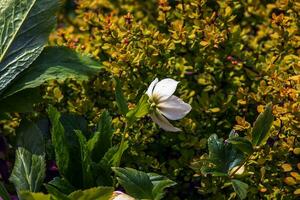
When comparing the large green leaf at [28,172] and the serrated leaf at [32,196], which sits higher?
the serrated leaf at [32,196]

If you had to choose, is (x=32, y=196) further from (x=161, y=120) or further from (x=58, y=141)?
(x=161, y=120)

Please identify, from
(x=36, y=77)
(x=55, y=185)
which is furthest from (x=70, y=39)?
(x=55, y=185)

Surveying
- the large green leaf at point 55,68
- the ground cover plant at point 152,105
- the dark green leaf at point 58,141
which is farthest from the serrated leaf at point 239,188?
the large green leaf at point 55,68

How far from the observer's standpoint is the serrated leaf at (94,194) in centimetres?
161

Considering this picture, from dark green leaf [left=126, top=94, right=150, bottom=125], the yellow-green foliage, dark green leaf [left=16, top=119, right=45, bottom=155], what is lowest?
the yellow-green foliage

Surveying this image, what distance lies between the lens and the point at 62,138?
188 centimetres

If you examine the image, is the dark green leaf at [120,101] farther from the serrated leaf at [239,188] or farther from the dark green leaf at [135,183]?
the serrated leaf at [239,188]

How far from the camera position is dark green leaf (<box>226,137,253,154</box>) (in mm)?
1768

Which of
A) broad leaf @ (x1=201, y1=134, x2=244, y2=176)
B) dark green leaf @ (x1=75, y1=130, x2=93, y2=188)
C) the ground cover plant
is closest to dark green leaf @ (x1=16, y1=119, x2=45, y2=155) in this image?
the ground cover plant

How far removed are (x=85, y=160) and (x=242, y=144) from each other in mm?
452

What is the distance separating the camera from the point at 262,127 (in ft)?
5.92

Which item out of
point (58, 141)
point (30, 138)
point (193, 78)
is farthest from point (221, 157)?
point (193, 78)

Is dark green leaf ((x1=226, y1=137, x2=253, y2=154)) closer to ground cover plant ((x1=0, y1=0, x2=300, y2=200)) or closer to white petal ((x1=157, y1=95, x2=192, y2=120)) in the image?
ground cover plant ((x1=0, y1=0, x2=300, y2=200))

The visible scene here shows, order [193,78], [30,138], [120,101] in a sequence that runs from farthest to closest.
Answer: [193,78]
[30,138]
[120,101]
